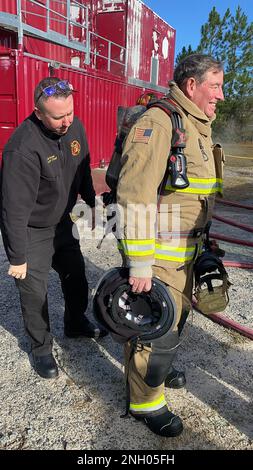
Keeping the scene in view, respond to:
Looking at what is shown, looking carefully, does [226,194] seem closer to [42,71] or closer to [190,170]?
[42,71]

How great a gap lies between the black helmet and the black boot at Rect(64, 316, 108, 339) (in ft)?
3.52

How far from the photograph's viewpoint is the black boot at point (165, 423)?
86.4 inches

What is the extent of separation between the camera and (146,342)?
2066mm

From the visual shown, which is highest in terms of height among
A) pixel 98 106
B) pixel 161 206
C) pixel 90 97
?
A: pixel 90 97

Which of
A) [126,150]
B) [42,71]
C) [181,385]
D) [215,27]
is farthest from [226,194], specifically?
[215,27]

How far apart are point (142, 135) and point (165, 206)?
391 millimetres

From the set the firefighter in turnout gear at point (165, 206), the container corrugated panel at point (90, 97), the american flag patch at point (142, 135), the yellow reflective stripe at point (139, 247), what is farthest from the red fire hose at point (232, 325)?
the container corrugated panel at point (90, 97)

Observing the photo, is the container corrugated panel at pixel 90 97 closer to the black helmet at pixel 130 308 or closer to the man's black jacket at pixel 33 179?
the man's black jacket at pixel 33 179

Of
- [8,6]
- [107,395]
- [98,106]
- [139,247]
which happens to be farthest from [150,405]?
[8,6]

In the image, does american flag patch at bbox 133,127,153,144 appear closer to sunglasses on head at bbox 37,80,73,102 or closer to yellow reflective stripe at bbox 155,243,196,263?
yellow reflective stripe at bbox 155,243,196,263

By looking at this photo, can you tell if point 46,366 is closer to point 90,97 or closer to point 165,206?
point 165,206

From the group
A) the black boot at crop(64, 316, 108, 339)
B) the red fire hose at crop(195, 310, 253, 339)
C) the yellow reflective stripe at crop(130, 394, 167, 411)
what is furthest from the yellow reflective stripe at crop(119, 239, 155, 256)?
the red fire hose at crop(195, 310, 253, 339)

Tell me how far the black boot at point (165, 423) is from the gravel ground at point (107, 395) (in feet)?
0.13

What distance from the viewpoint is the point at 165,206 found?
2.01 metres
